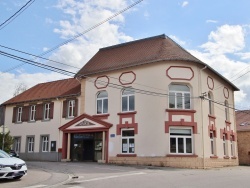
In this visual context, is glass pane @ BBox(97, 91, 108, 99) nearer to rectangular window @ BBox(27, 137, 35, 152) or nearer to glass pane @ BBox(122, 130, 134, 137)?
glass pane @ BBox(122, 130, 134, 137)

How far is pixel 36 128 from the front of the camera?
32688mm

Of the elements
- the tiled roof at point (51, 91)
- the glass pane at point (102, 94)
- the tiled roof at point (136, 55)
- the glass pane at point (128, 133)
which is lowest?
the glass pane at point (128, 133)

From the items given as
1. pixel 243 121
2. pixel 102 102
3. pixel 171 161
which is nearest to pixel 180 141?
pixel 171 161

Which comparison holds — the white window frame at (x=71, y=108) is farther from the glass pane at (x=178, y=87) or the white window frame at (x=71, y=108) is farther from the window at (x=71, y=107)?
the glass pane at (x=178, y=87)

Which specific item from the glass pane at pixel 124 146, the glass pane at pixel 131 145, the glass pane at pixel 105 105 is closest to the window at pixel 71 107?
the glass pane at pixel 105 105

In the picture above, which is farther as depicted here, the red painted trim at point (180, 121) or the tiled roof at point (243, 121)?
the tiled roof at point (243, 121)

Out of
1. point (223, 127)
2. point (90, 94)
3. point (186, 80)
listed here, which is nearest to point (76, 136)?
point (90, 94)

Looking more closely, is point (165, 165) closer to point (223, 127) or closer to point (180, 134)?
point (180, 134)

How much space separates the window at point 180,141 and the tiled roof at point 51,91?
10143 millimetres

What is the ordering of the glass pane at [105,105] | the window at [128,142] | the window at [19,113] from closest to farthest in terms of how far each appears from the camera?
the window at [128,142] → the glass pane at [105,105] → the window at [19,113]

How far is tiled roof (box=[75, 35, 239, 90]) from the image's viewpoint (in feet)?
84.7

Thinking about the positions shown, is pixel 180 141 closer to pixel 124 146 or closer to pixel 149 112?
pixel 149 112

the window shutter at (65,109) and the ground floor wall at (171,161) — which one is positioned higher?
the window shutter at (65,109)

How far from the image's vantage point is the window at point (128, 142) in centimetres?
2563
